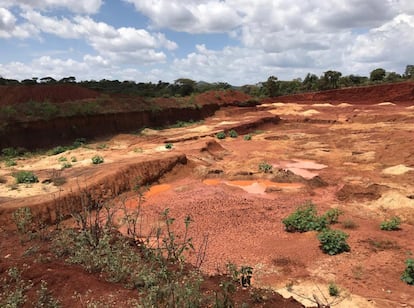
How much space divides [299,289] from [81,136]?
18543 mm

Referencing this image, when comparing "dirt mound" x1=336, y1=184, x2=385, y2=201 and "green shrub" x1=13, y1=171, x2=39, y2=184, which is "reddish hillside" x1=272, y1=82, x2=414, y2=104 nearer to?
"dirt mound" x1=336, y1=184, x2=385, y2=201

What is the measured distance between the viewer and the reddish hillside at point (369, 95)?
3794 centimetres

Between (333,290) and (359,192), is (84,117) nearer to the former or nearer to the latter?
(359,192)

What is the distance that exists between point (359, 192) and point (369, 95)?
100 ft

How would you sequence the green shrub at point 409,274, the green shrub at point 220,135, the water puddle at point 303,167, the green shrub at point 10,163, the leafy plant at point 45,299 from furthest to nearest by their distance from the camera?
the green shrub at point 220,135 → the green shrub at point 10,163 → the water puddle at point 303,167 → the green shrub at point 409,274 → the leafy plant at point 45,299

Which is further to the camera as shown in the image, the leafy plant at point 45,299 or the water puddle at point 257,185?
the water puddle at point 257,185

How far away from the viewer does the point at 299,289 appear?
23.0 ft

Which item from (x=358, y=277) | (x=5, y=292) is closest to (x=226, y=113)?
(x=358, y=277)

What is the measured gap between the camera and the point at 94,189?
12109 millimetres

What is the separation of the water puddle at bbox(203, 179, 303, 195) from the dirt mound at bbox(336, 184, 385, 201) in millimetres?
1501

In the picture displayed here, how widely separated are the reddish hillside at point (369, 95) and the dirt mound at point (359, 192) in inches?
1132

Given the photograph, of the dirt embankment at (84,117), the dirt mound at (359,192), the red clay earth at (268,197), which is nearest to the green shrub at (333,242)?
the red clay earth at (268,197)

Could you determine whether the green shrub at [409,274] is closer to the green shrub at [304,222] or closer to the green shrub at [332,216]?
the green shrub at [304,222]

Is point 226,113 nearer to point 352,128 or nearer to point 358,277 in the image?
point 352,128
